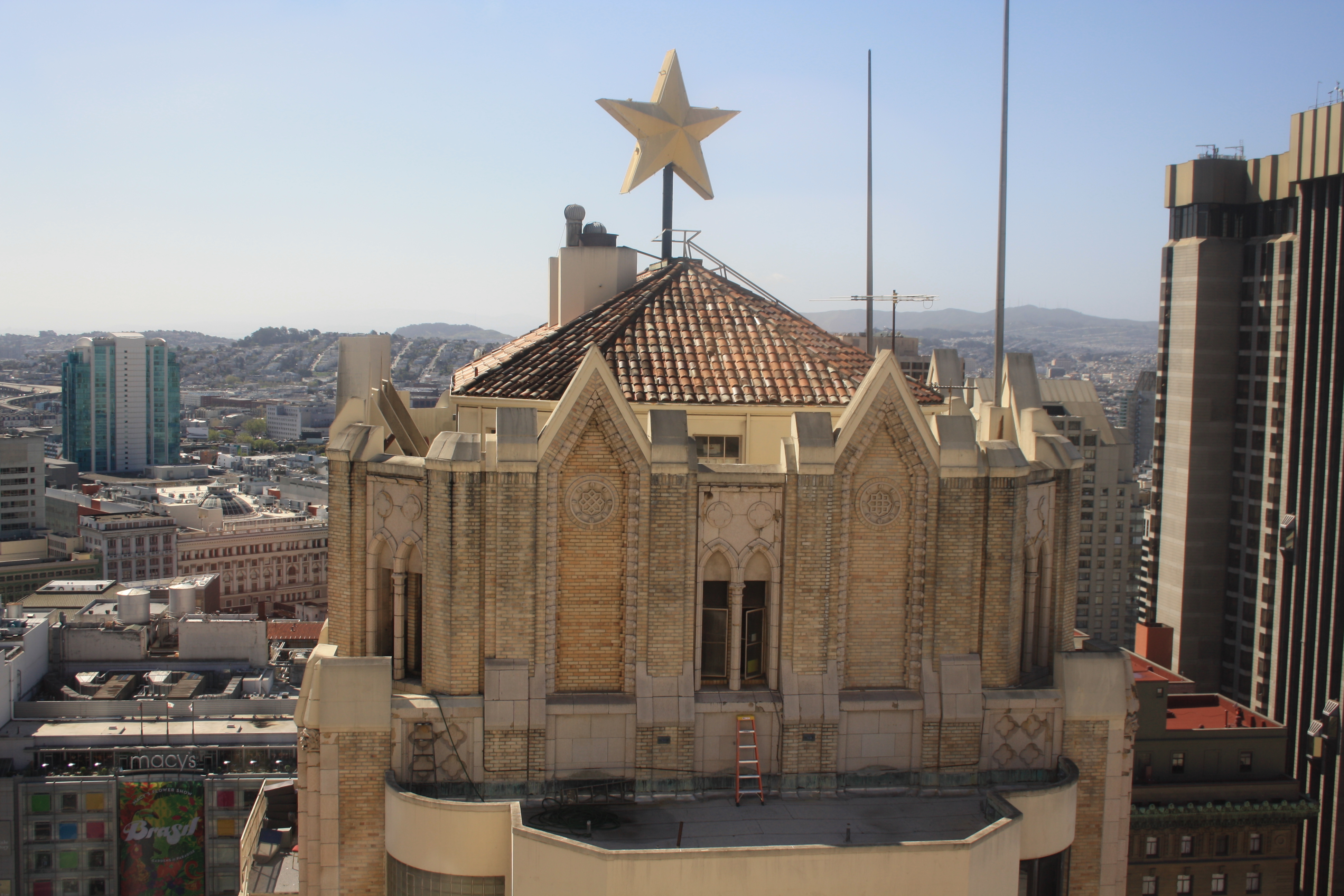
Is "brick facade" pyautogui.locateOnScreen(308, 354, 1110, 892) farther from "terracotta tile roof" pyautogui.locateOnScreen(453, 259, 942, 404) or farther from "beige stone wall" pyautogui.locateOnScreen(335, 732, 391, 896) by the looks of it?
"terracotta tile roof" pyautogui.locateOnScreen(453, 259, 942, 404)

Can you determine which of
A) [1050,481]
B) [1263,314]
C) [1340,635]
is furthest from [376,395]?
[1263,314]

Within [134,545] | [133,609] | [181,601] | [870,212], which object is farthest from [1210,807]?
[134,545]

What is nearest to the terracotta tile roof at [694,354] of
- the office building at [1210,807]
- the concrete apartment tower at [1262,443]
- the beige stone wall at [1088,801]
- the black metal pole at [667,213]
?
the black metal pole at [667,213]

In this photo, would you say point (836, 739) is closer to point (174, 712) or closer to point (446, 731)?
point (446, 731)

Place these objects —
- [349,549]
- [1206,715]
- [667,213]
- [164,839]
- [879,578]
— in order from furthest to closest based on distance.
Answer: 1. [1206,715]
2. [164,839]
3. [667,213]
4. [349,549]
5. [879,578]

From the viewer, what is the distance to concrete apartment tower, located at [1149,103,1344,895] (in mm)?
101062

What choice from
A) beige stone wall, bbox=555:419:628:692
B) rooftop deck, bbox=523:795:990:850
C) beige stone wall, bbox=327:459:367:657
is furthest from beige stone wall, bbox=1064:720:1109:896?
beige stone wall, bbox=327:459:367:657

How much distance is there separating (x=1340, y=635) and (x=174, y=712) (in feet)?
284

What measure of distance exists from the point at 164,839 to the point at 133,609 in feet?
94.0

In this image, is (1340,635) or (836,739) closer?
(836,739)

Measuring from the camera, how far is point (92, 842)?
252ft

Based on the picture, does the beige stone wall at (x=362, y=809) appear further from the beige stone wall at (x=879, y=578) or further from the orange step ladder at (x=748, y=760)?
the beige stone wall at (x=879, y=578)

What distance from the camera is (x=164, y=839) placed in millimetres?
76562

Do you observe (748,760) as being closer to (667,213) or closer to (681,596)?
(681,596)
